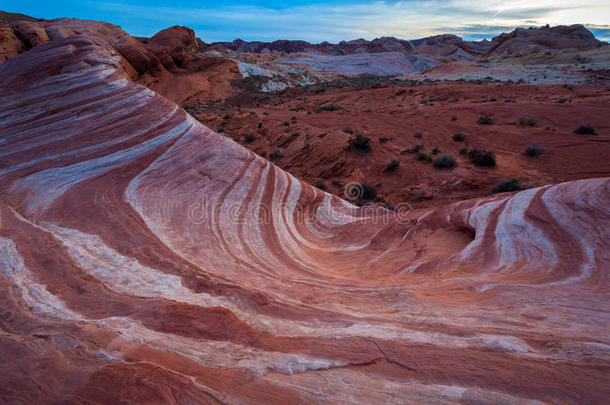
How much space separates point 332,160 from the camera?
48.0ft

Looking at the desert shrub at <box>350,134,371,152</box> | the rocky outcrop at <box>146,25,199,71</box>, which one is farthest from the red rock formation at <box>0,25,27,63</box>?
the desert shrub at <box>350,134,371,152</box>

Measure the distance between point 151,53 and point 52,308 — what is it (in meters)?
38.3

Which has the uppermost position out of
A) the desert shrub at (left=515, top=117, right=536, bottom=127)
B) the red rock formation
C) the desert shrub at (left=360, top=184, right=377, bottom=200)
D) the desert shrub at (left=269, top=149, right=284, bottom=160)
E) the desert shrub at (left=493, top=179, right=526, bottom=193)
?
the red rock formation

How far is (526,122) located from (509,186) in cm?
993

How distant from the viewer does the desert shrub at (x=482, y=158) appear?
534 inches

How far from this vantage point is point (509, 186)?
11273 mm

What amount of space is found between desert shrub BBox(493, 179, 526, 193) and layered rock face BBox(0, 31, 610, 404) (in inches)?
235

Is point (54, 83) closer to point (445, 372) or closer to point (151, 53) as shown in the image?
point (445, 372)

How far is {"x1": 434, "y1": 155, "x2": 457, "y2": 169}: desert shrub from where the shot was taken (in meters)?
13.8

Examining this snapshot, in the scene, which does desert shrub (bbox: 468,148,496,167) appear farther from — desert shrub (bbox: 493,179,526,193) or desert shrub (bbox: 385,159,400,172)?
desert shrub (bbox: 385,159,400,172)

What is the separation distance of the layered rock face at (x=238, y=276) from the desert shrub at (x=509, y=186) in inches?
235

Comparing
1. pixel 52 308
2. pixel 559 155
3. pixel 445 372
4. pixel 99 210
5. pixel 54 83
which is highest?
pixel 54 83

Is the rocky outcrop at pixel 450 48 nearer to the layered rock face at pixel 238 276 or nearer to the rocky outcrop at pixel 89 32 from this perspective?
the rocky outcrop at pixel 89 32

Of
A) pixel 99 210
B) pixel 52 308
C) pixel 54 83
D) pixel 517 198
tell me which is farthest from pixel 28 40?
pixel 517 198
